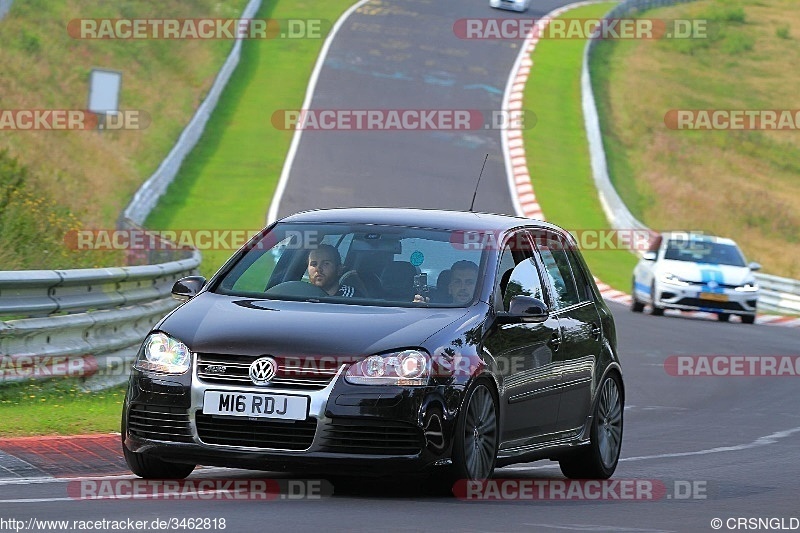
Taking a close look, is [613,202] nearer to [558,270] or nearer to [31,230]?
[31,230]

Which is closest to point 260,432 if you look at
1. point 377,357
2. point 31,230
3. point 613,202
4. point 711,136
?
point 377,357

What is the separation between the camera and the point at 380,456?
8.59m

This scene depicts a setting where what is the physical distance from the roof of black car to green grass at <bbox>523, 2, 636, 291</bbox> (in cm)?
2188

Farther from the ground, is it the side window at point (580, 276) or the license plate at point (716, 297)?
the side window at point (580, 276)

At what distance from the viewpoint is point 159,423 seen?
8766 mm

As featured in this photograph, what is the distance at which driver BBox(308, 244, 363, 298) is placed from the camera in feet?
31.6

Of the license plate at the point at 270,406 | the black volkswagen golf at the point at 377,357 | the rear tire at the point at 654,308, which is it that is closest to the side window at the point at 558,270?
the black volkswagen golf at the point at 377,357

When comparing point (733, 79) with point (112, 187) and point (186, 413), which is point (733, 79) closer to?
point (112, 187)

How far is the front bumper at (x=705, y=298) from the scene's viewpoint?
2780cm

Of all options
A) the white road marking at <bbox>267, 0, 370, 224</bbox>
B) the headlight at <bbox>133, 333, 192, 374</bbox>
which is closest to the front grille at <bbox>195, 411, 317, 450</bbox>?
the headlight at <bbox>133, 333, 192, 374</bbox>

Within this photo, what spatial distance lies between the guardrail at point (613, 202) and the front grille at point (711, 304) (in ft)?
12.3

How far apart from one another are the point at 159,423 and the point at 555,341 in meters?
2.57

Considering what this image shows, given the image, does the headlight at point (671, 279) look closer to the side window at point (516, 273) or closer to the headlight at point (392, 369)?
the side window at point (516, 273)

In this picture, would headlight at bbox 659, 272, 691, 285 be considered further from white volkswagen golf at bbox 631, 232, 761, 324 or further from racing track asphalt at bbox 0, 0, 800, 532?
racing track asphalt at bbox 0, 0, 800, 532
